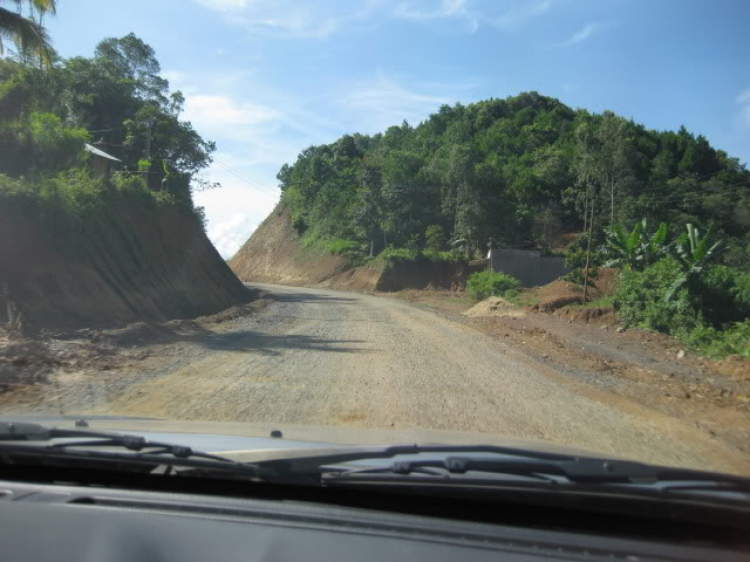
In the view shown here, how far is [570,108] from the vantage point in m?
85.9

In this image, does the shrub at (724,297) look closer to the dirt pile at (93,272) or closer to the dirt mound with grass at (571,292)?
the dirt mound with grass at (571,292)

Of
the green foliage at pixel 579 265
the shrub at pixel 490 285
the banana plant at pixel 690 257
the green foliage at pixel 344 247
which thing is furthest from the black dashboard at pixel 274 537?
the green foliage at pixel 344 247

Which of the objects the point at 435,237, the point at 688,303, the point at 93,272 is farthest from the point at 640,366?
the point at 435,237

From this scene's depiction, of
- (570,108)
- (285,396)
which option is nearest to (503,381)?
(285,396)

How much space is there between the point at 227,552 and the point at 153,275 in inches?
838

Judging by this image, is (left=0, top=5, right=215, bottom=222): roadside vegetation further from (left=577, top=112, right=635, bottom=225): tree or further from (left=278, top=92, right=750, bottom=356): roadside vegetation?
(left=577, top=112, right=635, bottom=225): tree

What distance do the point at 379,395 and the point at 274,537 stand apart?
5.90 meters

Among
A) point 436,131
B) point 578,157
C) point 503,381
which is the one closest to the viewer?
point 503,381

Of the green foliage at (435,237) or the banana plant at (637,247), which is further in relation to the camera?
the green foliage at (435,237)

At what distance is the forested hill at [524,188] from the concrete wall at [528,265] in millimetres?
5496

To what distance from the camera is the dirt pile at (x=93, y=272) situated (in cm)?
1465

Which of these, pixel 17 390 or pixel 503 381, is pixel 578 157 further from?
pixel 17 390

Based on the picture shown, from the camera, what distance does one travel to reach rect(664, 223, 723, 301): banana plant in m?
19.2

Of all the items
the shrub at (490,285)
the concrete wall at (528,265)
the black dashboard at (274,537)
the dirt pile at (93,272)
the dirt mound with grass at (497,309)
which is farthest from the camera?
the concrete wall at (528,265)
